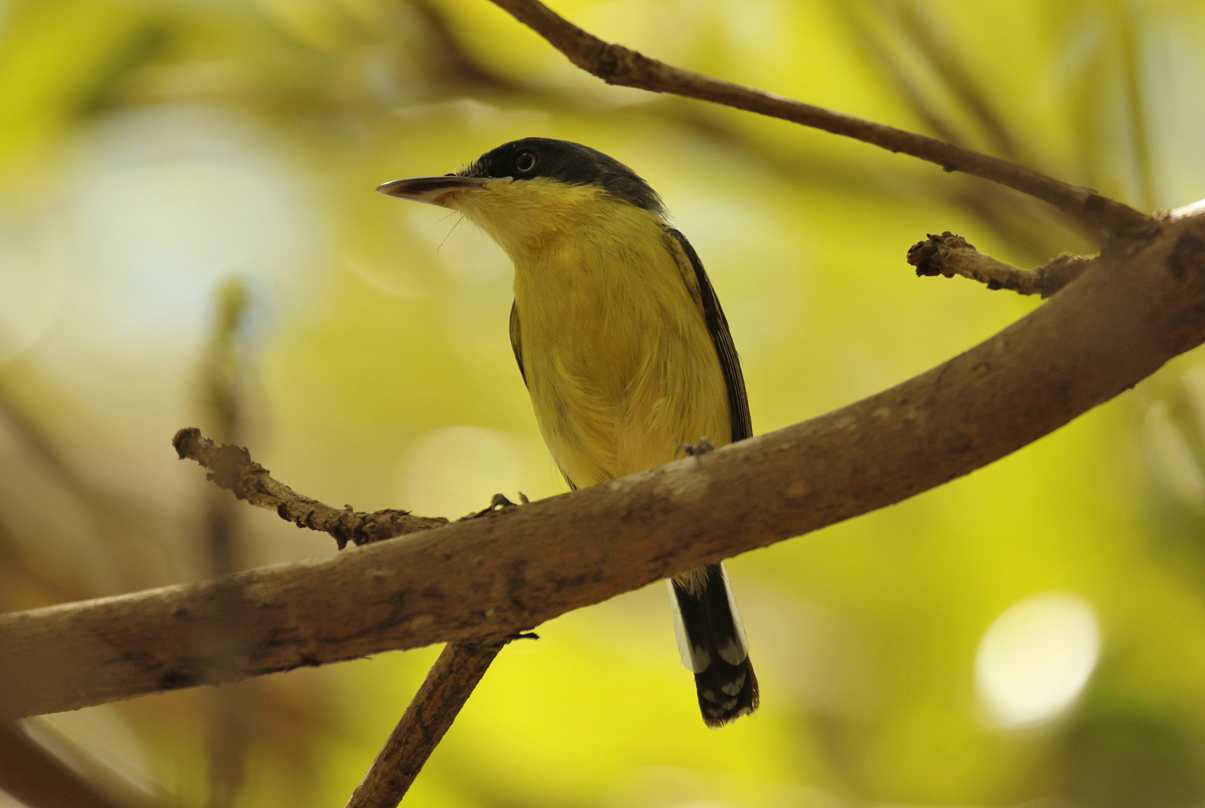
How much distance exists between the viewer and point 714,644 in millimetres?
3471

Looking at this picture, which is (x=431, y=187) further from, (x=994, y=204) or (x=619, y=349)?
(x=994, y=204)

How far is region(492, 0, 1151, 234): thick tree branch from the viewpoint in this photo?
1560 millimetres

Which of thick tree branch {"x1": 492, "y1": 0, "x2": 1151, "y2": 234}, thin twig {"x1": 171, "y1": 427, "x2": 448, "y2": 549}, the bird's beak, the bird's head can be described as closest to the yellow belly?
the bird's head

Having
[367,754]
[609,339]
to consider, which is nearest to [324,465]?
[367,754]

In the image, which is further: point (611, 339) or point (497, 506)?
point (611, 339)

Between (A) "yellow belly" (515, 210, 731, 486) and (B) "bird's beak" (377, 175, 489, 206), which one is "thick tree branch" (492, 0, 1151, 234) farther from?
(B) "bird's beak" (377, 175, 489, 206)

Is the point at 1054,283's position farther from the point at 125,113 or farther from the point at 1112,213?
the point at 125,113

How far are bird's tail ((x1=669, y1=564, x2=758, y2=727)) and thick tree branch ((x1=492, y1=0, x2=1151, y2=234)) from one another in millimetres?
1897

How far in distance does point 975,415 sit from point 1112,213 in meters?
0.41

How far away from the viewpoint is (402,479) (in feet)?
15.7

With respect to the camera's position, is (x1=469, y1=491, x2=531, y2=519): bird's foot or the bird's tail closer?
(x1=469, y1=491, x2=531, y2=519): bird's foot

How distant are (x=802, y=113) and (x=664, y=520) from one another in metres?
0.81

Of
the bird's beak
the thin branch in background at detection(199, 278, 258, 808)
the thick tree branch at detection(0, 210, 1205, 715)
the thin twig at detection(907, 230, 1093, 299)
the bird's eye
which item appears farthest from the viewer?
the bird's eye

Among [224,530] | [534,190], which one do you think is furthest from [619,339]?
[224,530]
